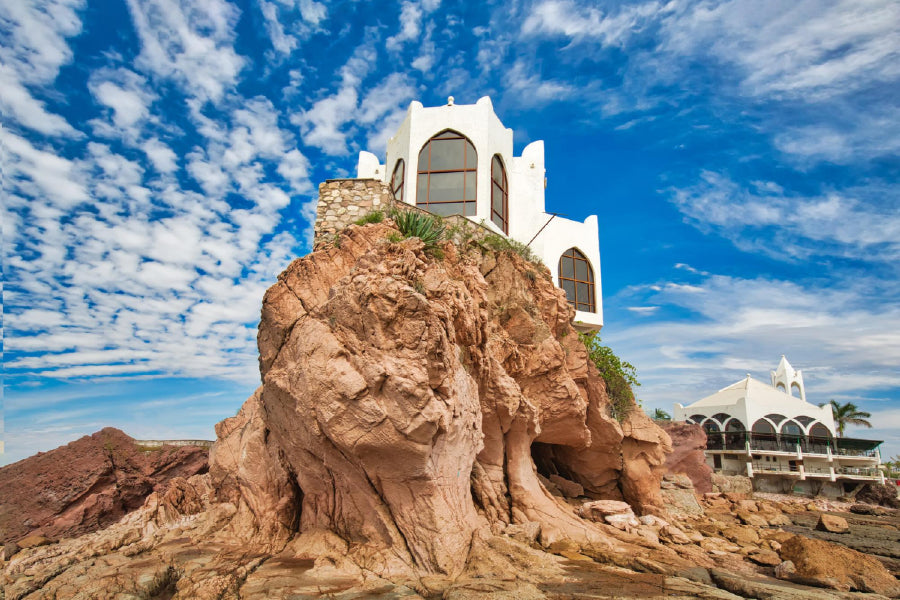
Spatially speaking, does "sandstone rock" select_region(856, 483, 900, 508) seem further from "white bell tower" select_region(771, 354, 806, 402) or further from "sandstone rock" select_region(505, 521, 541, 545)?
"sandstone rock" select_region(505, 521, 541, 545)

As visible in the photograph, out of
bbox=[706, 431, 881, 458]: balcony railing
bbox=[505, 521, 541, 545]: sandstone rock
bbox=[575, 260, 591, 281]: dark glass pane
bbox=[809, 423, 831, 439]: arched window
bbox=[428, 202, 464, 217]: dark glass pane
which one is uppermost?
bbox=[428, 202, 464, 217]: dark glass pane

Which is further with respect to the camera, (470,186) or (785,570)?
(470,186)

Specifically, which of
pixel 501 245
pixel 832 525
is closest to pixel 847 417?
pixel 832 525

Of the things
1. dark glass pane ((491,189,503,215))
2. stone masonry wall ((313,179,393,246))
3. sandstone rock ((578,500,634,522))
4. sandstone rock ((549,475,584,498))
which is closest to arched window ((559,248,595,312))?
dark glass pane ((491,189,503,215))

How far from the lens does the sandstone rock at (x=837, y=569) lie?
10.0 m

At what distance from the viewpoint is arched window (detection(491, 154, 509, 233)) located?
18.5 m

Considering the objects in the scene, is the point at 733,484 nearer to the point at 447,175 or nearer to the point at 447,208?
the point at 447,208

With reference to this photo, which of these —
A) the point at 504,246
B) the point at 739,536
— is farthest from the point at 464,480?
the point at 739,536

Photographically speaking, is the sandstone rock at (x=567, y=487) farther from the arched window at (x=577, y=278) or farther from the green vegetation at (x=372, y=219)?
the green vegetation at (x=372, y=219)

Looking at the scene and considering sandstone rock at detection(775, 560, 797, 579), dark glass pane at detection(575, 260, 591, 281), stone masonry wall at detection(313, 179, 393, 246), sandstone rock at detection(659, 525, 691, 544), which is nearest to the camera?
sandstone rock at detection(775, 560, 797, 579)

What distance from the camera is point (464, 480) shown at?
10.7 metres

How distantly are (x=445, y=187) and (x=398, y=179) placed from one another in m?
2.19

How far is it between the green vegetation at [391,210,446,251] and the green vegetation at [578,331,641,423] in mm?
6771

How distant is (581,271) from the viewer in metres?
20.4
